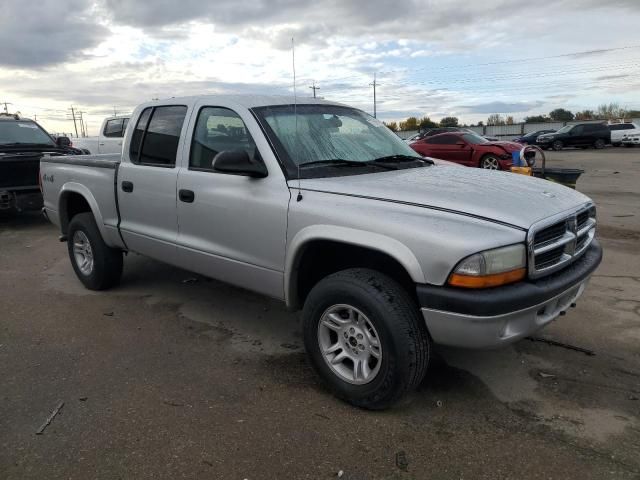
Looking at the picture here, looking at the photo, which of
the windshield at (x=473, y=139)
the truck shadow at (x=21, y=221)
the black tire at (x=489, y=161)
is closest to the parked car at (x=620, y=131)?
the windshield at (x=473, y=139)

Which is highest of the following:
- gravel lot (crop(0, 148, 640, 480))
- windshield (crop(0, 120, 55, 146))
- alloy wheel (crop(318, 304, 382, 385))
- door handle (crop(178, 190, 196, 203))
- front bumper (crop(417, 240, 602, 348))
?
windshield (crop(0, 120, 55, 146))

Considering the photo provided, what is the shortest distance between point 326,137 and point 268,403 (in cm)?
189

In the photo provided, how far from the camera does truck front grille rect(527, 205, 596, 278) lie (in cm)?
282

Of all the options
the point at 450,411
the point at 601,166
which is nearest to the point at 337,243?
the point at 450,411

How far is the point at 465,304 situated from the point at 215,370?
1.89 meters

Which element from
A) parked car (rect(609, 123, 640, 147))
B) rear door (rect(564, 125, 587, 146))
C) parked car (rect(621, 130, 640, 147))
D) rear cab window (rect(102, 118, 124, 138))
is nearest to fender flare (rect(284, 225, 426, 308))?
rear cab window (rect(102, 118, 124, 138))

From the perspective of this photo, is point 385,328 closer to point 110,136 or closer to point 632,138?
point 110,136

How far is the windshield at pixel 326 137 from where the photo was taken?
3646mm

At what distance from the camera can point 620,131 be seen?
32781 mm

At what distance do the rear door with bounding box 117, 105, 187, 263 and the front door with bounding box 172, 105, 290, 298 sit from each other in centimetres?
17

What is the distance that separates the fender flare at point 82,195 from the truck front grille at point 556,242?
3.94 meters

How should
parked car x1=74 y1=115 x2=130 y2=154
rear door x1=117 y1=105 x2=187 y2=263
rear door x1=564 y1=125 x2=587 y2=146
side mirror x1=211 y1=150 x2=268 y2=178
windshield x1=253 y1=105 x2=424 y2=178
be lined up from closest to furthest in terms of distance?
side mirror x1=211 y1=150 x2=268 y2=178
windshield x1=253 y1=105 x2=424 y2=178
rear door x1=117 y1=105 x2=187 y2=263
parked car x1=74 y1=115 x2=130 y2=154
rear door x1=564 y1=125 x2=587 y2=146

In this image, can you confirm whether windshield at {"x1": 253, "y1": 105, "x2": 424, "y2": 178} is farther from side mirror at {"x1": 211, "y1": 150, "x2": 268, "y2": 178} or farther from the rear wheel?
the rear wheel

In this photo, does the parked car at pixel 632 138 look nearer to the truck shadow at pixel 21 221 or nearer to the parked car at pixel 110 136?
the parked car at pixel 110 136
